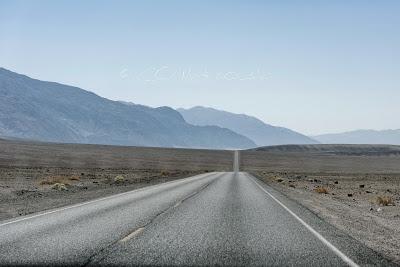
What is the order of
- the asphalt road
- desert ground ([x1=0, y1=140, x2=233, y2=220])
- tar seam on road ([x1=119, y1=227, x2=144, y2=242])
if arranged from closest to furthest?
the asphalt road
tar seam on road ([x1=119, y1=227, x2=144, y2=242])
desert ground ([x1=0, y1=140, x2=233, y2=220])

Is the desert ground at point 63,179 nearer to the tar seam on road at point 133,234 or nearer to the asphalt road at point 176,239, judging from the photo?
the asphalt road at point 176,239

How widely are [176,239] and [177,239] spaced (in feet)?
0.07

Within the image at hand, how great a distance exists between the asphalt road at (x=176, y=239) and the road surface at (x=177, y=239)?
0.02m

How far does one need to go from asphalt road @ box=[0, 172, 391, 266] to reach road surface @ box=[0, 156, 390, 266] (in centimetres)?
2

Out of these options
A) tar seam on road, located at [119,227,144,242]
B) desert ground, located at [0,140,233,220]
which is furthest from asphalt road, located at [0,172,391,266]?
desert ground, located at [0,140,233,220]

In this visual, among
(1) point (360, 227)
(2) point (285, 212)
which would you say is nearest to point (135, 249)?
(1) point (360, 227)

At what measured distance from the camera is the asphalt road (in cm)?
940

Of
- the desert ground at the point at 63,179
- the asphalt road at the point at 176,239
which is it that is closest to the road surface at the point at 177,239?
the asphalt road at the point at 176,239

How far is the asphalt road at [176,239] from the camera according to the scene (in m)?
9.40

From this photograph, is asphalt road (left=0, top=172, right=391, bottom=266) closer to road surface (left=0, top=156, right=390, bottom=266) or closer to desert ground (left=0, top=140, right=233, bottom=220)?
road surface (left=0, top=156, right=390, bottom=266)

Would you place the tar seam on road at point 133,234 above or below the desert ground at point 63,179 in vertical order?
below

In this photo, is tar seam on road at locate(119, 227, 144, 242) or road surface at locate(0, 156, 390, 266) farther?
tar seam on road at locate(119, 227, 144, 242)

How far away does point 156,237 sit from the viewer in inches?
466

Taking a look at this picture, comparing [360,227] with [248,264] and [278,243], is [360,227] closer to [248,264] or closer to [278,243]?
[278,243]
